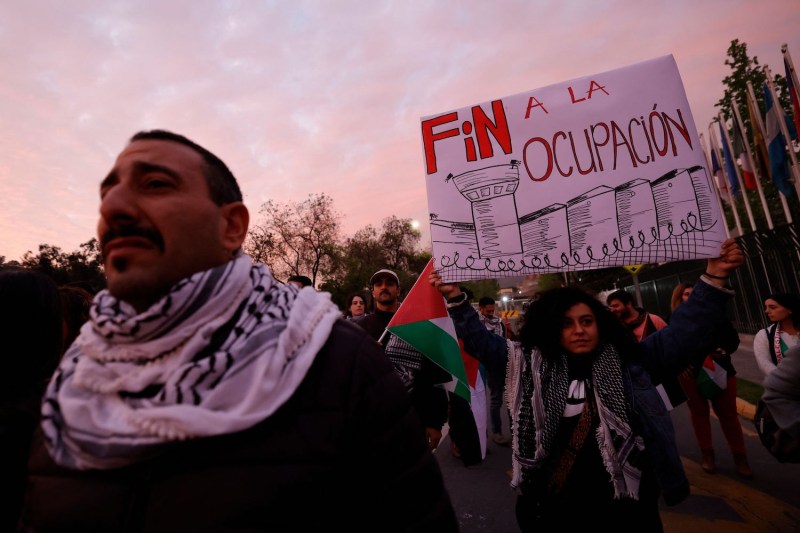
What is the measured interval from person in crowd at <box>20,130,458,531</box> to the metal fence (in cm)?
1158

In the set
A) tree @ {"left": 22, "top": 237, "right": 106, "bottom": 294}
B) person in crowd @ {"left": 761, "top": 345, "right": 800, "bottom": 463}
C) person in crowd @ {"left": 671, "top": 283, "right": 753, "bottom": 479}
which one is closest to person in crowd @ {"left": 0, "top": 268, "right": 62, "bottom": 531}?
person in crowd @ {"left": 761, "top": 345, "right": 800, "bottom": 463}

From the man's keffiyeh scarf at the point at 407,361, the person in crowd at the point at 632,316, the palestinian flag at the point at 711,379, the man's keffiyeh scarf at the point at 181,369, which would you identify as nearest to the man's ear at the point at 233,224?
the man's keffiyeh scarf at the point at 181,369

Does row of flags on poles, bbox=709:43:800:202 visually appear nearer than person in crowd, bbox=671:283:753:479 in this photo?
No

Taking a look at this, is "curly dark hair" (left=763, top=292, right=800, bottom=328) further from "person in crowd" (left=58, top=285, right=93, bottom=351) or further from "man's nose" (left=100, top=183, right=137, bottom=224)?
"person in crowd" (left=58, top=285, right=93, bottom=351)

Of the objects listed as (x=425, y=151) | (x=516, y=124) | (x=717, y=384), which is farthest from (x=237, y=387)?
(x=717, y=384)

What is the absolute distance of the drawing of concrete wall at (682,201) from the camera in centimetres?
238

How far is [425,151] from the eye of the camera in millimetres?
2926

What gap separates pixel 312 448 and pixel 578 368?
6.17ft

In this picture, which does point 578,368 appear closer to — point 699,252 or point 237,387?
point 699,252

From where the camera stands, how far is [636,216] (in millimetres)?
2482

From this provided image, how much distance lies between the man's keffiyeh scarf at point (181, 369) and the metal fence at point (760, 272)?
11.7m

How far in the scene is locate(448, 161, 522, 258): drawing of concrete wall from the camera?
271cm

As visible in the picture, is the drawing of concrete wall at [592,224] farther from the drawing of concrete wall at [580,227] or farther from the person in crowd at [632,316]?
the person in crowd at [632,316]

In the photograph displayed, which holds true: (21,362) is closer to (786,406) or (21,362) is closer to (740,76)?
(786,406)
